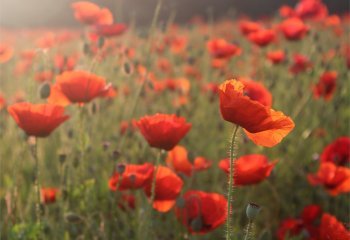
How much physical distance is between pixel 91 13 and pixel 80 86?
2.70 ft

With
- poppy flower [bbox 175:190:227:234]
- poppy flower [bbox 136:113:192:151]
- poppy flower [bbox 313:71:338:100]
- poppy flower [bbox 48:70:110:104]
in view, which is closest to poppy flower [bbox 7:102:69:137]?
poppy flower [bbox 48:70:110:104]

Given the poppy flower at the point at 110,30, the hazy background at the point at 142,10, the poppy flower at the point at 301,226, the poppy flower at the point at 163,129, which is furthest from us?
the hazy background at the point at 142,10

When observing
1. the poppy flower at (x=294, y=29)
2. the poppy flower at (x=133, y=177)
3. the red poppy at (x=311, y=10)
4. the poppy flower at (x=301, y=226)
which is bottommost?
the poppy flower at (x=301, y=226)

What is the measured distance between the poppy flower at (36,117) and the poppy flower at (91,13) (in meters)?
0.95

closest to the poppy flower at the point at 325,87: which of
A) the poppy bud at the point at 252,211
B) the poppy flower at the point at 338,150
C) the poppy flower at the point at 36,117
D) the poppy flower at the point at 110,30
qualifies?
the poppy flower at the point at 338,150

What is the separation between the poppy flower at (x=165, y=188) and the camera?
1.63 meters

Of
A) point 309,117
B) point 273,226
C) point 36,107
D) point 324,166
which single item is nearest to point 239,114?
point 36,107

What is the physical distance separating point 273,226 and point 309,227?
1.41ft

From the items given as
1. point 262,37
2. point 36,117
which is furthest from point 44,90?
point 262,37

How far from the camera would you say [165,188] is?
1656 mm

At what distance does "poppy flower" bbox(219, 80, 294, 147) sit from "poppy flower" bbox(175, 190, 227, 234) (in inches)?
16.5

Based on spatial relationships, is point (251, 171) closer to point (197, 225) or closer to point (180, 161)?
point (197, 225)

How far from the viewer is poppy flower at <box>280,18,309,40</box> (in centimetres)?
332

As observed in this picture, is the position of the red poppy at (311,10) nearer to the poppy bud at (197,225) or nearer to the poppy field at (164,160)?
the poppy field at (164,160)
